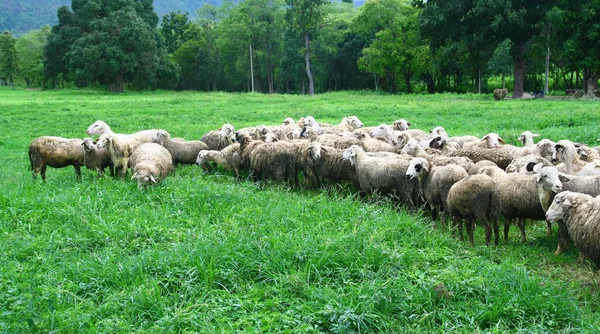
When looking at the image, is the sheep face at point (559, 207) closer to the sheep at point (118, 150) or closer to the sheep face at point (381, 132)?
the sheep face at point (381, 132)

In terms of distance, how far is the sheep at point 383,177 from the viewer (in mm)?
7703

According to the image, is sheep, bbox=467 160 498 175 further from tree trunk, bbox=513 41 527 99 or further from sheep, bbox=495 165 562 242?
tree trunk, bbox=513 41 527 99

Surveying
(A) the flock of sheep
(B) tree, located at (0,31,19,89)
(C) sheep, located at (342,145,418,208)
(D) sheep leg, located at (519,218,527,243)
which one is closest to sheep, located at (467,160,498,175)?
(A) the flock of sheep

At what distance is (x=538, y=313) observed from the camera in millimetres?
4281

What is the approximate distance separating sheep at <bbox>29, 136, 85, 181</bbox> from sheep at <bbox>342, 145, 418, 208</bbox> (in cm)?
538

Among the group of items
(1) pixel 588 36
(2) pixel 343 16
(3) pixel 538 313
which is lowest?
(3) pixel 538 313

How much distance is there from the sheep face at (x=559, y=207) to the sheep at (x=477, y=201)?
2.47 feet

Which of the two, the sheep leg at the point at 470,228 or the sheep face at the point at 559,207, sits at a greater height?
the sheep face at the point at 559,207

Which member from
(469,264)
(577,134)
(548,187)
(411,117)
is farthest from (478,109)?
(469,264)

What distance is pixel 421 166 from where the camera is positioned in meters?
7.39

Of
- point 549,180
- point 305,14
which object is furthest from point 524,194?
point 305,14

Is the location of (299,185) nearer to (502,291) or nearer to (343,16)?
(502,291)

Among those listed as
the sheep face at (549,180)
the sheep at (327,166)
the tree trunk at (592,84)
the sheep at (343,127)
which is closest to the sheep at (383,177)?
the sheep at (327,166)

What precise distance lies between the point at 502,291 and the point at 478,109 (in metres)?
18.0
